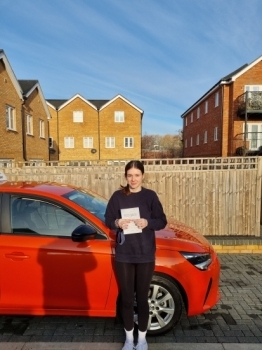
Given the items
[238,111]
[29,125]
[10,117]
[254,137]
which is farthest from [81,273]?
[254,137]

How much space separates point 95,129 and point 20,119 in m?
16.2

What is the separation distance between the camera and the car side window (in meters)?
2.74

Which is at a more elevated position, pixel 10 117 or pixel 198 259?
pixel 10 117

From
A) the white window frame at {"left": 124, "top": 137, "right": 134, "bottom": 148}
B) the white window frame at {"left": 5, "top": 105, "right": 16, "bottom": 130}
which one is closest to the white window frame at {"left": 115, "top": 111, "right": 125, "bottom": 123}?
the white window frame at {"left": 124, "top": 137, "right": 134, "bottom": 148}

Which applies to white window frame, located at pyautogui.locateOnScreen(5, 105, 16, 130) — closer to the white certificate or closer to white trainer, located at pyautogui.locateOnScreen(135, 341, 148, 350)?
the white certificate

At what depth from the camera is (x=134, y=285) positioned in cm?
230

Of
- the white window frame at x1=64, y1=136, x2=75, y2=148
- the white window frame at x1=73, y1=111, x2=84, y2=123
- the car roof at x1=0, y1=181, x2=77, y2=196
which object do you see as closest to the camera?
the car roof at x1=0, y1=181, x2=77, y2=196

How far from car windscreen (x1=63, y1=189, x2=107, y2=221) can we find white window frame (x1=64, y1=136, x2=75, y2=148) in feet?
95.0

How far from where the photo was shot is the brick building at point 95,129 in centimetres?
3088

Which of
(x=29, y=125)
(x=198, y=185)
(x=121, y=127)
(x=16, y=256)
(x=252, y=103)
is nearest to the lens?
(x=16, y=256)

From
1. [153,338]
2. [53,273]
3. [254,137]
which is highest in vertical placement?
[254,137]

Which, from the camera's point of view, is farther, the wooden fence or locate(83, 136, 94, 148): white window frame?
locate(83, 136, 94, 148): white window frame

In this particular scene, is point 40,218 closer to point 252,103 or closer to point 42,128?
point 42,128

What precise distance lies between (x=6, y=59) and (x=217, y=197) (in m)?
13.6
